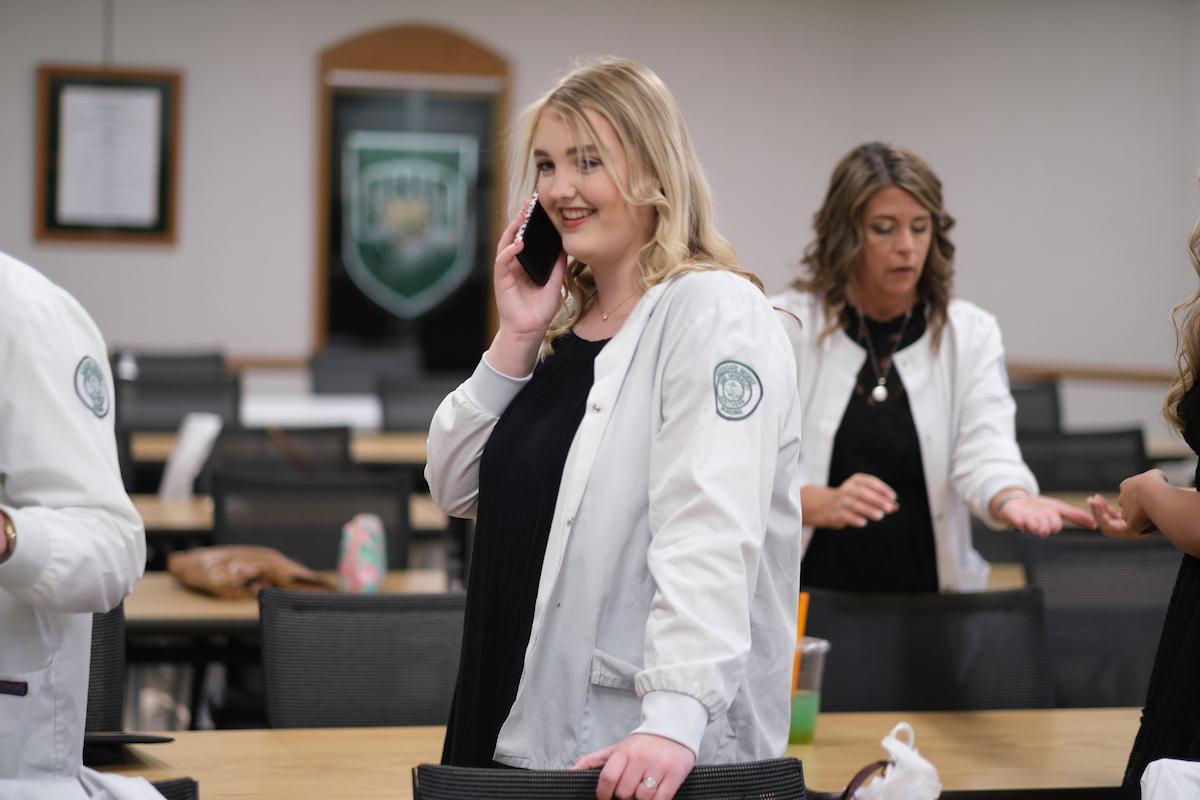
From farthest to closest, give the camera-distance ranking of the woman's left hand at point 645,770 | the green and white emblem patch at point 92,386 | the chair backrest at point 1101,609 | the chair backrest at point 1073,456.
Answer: the chair backrest at point 1073,456, the chair backrest at point 1101,609, the green and white emblem patch at point 92,386, the woman's left hand at point 645,770

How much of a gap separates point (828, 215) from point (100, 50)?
736cm

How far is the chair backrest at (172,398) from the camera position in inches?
235

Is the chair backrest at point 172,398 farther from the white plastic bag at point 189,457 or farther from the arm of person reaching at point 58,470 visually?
the arm of person reaching at point 58,470

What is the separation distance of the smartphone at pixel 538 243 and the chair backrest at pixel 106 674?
991 millimetres

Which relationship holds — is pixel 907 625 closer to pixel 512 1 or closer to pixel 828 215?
pixel 828 215

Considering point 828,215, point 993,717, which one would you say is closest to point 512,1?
point 828,215

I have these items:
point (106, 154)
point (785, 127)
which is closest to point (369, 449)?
point (106, 154)

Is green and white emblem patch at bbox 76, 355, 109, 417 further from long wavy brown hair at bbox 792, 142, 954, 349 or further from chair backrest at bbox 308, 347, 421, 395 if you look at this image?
chair backrest at bbox 308, 347, 421, 395

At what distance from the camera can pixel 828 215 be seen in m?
2.88

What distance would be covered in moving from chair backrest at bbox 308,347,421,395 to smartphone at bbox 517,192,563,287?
17.5 feet

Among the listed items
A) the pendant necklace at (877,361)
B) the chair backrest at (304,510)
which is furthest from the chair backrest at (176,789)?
the chair backrest at (304,510)

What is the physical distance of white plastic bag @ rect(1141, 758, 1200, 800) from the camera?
1.66m

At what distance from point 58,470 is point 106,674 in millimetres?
915

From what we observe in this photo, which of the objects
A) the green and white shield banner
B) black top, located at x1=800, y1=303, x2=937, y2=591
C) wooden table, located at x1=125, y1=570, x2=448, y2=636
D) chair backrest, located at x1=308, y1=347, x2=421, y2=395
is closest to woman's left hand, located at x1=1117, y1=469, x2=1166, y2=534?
black top, located at x1=800, y1=303, x2=937, y2=591
